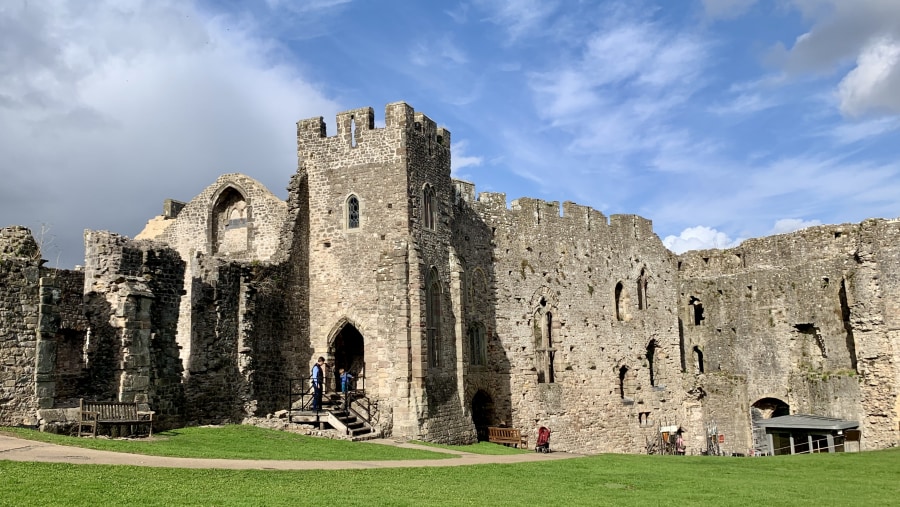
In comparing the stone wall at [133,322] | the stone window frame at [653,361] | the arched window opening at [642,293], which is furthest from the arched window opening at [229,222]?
the stone window frame at [653,361]

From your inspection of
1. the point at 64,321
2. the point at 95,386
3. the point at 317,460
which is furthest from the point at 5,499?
the point at 64,321

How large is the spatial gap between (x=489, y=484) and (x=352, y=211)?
41.9 ft

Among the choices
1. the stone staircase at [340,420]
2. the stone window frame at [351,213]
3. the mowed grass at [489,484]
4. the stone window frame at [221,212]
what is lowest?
the mowed grass at [489,484]

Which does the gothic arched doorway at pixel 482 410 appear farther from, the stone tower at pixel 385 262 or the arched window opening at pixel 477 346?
the stone tower at pixel 385 262

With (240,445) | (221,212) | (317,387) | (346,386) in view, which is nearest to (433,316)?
(346,386)

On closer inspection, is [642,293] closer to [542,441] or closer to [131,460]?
[542,441]

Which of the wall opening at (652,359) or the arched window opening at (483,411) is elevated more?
the wall opening at (652,359)

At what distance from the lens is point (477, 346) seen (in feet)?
100

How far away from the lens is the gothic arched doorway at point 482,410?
101 feet

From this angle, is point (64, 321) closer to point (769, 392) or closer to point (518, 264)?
point (518, 264)

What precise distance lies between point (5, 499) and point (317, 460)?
A: 7.39m

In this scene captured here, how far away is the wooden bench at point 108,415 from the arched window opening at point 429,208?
10.8 metres

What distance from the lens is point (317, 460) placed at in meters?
16.8

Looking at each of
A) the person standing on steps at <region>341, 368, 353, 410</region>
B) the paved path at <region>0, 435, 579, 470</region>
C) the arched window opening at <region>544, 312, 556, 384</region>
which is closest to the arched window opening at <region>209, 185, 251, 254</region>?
the person standing on steps at <region>341, 368, 353, 410</region>
